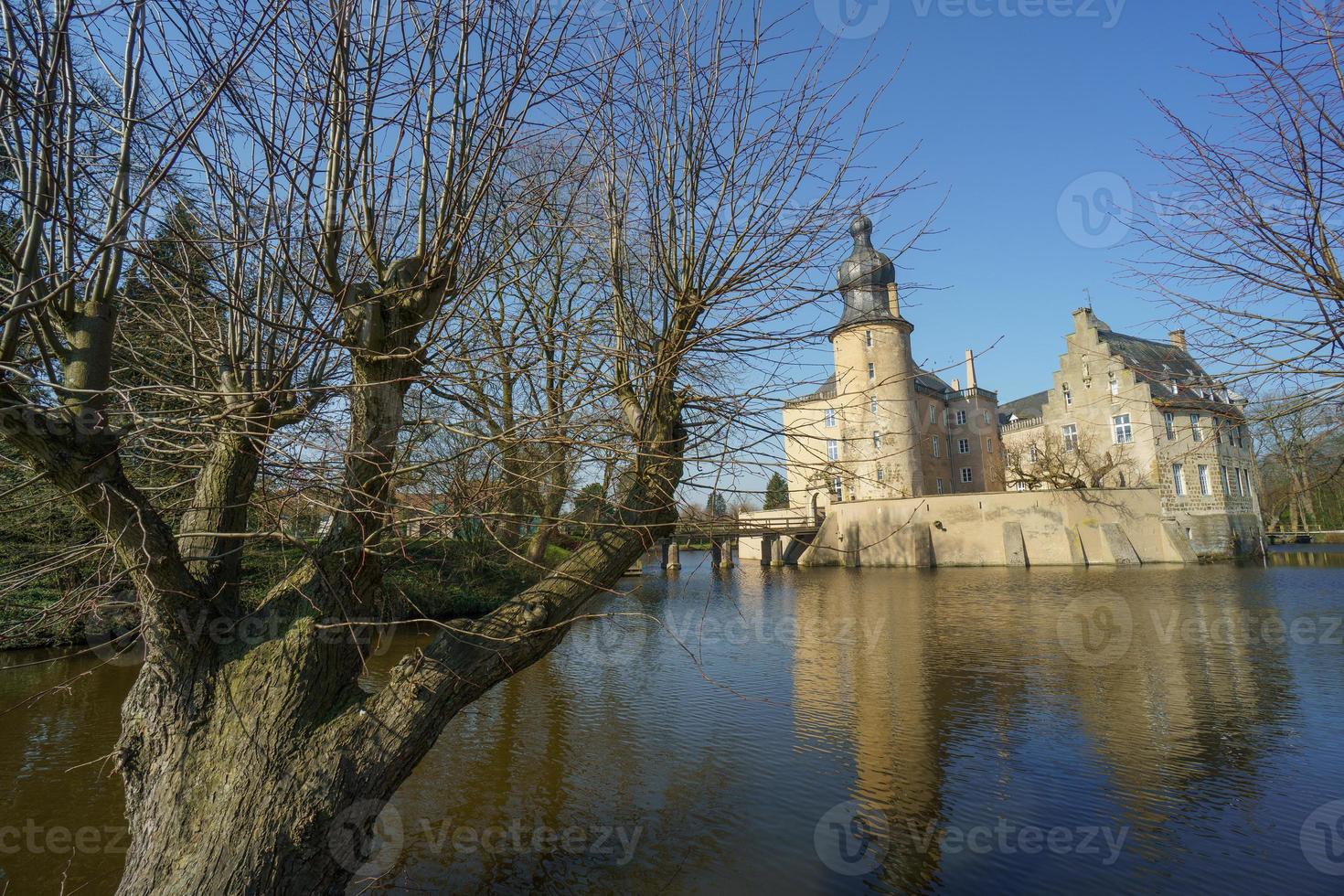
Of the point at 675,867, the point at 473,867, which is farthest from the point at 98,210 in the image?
the point at 675,867

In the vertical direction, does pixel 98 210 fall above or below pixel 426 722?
above

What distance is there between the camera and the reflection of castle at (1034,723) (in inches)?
215

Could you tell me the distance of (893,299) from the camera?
410 centimetres

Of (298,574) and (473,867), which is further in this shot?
(473,867)

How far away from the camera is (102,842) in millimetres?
5531

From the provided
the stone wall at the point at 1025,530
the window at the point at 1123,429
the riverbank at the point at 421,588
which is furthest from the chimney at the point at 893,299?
the window at the point at 1123,429

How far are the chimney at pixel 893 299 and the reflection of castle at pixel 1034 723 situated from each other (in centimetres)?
360

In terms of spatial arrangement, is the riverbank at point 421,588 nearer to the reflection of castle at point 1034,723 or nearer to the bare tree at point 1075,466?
the reflection of castle at point 1034,723

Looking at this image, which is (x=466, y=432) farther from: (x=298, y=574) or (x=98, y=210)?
(x=98, y=210)

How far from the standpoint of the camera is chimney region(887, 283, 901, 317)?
12.5ft

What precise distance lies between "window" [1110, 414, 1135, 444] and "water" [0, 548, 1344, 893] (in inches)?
878

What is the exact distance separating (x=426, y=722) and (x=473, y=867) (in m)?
2.87

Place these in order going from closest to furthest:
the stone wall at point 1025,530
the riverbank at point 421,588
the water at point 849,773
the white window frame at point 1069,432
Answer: the water at point 849,773, the riverbank at point 421,588, the stone wall at point 1025,530, the white window frame at point 1069,432

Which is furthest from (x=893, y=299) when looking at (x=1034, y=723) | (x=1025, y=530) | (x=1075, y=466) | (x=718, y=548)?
(x=1075, y=466)
